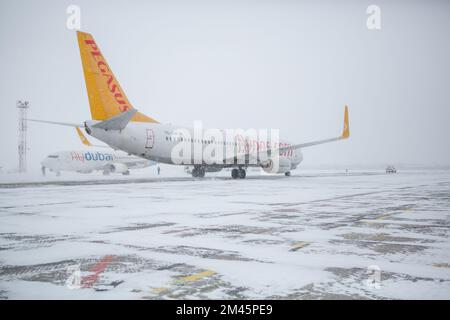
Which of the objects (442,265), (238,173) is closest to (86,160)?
(238,173)

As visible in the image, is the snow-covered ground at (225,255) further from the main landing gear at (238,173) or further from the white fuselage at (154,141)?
the main landing gear at (238,173)

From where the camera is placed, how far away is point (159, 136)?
95.9 ft

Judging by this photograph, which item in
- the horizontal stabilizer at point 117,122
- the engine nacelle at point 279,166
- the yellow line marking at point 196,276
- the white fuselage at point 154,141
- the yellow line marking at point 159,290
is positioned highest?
the horizontal stabilizer at point 117,122

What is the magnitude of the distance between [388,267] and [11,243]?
6.07 metres

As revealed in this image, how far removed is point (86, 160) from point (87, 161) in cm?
19

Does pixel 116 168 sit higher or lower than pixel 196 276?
higher

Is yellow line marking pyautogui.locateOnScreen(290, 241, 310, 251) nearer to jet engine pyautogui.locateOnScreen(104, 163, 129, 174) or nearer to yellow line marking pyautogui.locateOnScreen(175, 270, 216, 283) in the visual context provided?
yellow line marking pyautogui.locateOnScreen(175, 270, 216, 283)

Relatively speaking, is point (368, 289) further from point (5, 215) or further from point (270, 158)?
point (270, 158)

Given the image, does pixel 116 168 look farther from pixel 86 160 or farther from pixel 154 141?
pixel 154 141

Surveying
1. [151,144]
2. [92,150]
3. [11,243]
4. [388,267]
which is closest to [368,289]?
[388,267]

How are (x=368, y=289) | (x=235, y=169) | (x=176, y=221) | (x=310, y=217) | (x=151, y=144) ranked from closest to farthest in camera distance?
(x=368, y=289), (x=176, y=221), (x=310, y=217), (x=151, y=144), (x=235, y=169)

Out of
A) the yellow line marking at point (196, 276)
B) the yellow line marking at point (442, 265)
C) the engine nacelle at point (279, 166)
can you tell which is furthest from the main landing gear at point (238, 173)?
the yellow line marking at point (196, 276)

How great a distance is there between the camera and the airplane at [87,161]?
50750 millimetres
